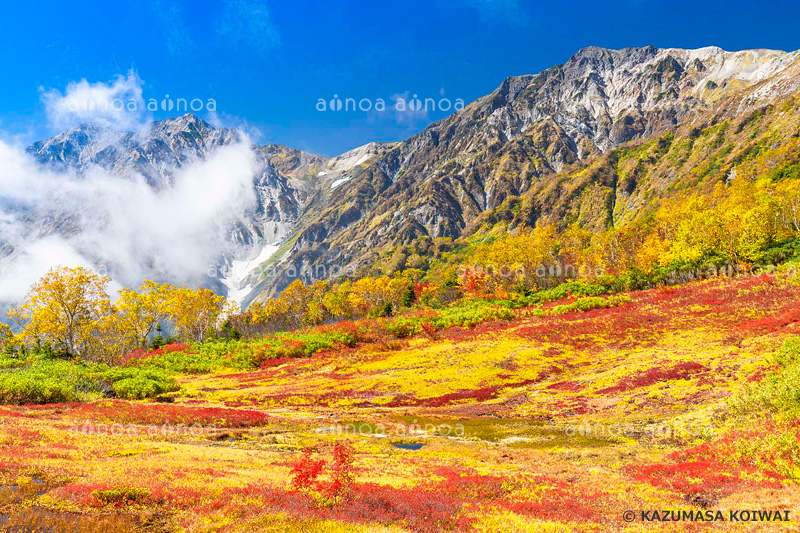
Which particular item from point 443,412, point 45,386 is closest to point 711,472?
point 443,412

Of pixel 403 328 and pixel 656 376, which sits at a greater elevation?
pixel 403 328

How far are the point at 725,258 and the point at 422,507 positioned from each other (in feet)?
299

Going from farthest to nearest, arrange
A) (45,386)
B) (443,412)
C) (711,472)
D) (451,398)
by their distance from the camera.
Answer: (451,398)
(443,412)
(45,386)
(711,472)

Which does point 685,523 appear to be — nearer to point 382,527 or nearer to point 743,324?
point 382,527

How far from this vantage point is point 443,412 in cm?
3434

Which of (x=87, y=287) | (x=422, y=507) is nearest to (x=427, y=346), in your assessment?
(x=422, y=507)

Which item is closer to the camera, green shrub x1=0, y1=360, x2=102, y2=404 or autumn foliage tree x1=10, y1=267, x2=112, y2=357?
green shrub x1=0, y1=360, x2=102, y2=404

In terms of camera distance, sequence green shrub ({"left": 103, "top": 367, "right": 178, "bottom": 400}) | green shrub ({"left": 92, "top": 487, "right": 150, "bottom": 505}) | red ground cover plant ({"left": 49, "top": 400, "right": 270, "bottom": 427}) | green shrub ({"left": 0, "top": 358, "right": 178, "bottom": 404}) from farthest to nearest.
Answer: green shrub ({"left": 103, "top": 367, "right": 178, "bottom": 400})
green shrub ({"left": 0, "top": 358, "right": 178, "bottom": 404})
red ground cover plant ({"left": 49, "top": 400, "right": 270, "bottom": 427})
green shrub ({"left": 92, "top": 487, "right": 150, "bottom": 505})

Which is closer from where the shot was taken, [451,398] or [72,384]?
[72,384]

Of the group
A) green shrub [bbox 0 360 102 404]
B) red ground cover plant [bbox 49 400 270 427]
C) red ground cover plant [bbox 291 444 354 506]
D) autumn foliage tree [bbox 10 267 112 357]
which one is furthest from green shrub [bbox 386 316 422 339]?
red ground cover plant [bbox 291 444 354 506]

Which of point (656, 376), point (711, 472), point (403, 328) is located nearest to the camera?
point (711, 472)

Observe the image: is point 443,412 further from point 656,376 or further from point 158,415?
point 158,415

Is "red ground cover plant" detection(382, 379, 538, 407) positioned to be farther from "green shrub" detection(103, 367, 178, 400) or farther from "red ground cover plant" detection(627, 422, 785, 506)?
"green shrub" detection(103, 367, 178, 400)

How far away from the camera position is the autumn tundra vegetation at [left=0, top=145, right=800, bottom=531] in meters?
12.6
